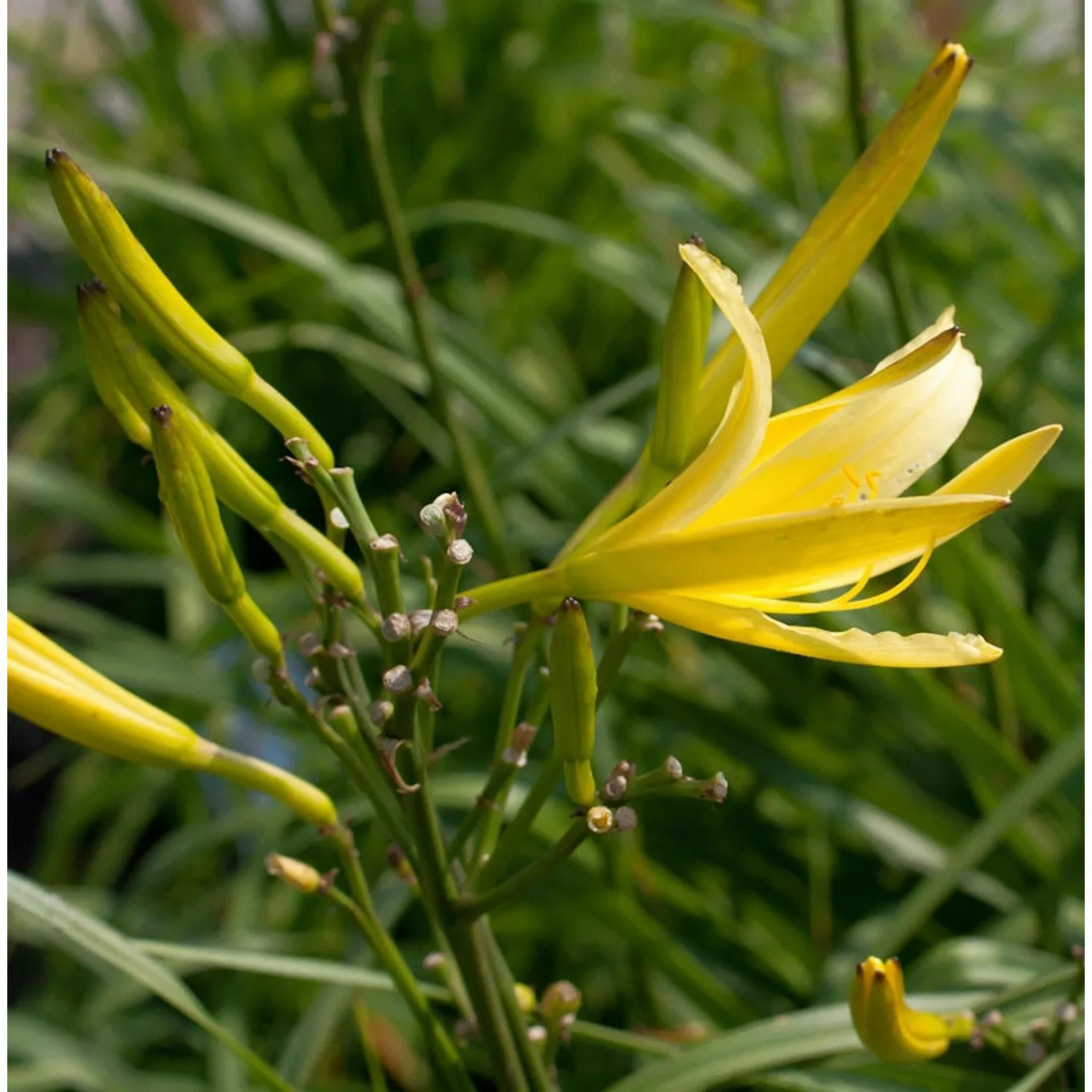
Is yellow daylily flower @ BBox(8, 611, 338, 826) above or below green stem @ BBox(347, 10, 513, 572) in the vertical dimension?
below

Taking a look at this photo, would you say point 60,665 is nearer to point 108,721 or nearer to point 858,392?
point 108,721

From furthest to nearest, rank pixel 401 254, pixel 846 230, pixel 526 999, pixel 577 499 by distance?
pixel 577 499
pixel 401 254
pixel 526 999
pixel 846 230

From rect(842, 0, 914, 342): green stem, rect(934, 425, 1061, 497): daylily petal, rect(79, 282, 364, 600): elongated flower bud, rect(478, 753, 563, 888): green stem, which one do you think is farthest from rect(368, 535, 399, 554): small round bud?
rect(842, 0, 914, 342): green stem

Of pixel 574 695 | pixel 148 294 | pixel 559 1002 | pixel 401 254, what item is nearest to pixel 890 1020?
pixel 559 1002

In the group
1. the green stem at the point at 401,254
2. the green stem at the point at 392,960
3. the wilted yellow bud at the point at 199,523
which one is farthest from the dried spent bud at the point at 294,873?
the green stem at the point at 401,254

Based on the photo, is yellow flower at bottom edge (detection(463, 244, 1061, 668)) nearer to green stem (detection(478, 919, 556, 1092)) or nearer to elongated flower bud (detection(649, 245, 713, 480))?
elongated flower bud (detection(649, 245, 713, 480))

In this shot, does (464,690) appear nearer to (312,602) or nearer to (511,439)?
(511,439)

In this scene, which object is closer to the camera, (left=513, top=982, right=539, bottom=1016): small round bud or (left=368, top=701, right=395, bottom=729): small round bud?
(left=368, top=701, right=395, bottom=729): small round bud
